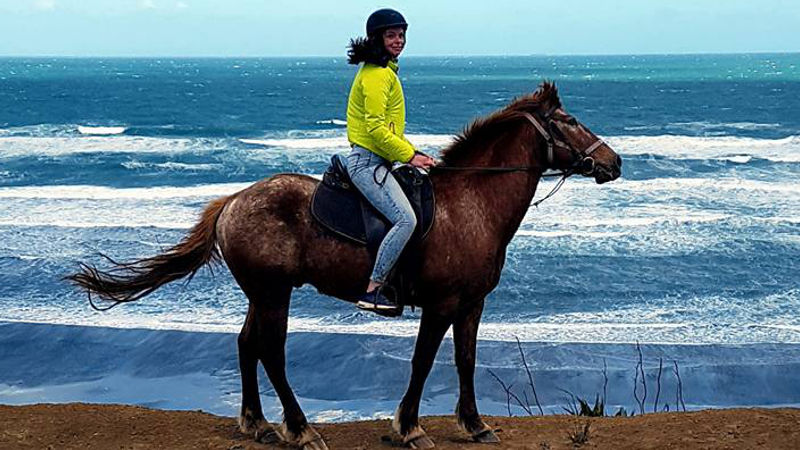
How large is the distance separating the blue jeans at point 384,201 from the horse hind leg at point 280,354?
0.71 m

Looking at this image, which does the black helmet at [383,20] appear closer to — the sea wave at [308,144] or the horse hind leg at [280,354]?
the horse hind leg at [280,354]

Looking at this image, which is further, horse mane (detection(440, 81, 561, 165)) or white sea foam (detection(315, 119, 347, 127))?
white sea foam (detection(315, 119, 347, 127))

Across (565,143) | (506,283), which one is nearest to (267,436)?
(565,143)

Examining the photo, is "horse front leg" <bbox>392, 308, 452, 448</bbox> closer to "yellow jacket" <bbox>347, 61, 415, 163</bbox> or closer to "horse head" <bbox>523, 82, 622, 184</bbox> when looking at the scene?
"yellow jacket" <bbox>347, 61, 415, 163</bbox>

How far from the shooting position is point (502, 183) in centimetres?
730

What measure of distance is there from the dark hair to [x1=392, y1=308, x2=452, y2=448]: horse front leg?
5.77 feet

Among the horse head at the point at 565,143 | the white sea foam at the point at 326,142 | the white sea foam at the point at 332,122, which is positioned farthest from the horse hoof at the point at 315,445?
the white sea foam at the point at 332,122

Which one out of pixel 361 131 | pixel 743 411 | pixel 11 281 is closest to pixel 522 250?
pixel 11 281

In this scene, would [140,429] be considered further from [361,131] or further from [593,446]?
[593,446]

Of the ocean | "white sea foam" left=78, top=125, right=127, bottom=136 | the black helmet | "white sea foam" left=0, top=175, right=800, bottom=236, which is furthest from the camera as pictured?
"white sea foam" left=78, top=125, right=127, bottom=136

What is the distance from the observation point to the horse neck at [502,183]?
7258mm

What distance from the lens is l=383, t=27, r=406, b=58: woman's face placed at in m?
6.68

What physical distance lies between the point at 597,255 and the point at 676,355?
631 cm

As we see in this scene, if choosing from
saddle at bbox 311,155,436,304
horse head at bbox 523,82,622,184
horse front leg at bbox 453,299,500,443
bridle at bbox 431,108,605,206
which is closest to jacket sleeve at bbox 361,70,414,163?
saddle at bbox 311,155,436,304
